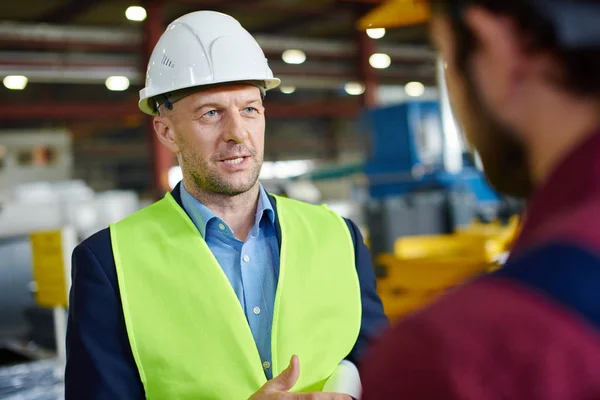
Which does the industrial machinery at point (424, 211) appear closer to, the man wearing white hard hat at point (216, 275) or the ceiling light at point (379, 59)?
the man wearing white hard hat at point (216, 275)

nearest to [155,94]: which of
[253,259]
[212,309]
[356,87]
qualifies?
[253,259]

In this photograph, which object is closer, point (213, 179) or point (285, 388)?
point (285, 388)

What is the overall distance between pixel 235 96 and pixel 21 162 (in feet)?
52.3

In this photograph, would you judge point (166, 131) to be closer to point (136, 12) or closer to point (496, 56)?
point (496, 56)

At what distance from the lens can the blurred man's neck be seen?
0.60 m

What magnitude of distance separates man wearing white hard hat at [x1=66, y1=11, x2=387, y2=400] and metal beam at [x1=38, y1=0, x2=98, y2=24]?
12.0 meters

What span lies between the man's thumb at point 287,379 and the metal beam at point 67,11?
497 inches

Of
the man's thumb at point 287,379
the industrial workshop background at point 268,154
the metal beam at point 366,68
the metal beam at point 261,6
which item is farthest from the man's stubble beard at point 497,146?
the metal beam at point 366,68

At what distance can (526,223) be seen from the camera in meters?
0.63

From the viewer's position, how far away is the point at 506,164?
657 millimetres

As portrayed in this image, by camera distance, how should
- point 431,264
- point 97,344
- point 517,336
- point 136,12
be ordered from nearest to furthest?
1. point 517,336
2. point 97,344
3. point 431,264
4. point 136,12

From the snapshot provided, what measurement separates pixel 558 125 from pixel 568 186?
0.06 meters

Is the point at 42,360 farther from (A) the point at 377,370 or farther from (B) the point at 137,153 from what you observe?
(B) the point at 137,153

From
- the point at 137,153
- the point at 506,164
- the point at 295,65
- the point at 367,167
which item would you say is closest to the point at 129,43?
the point at 295,65
